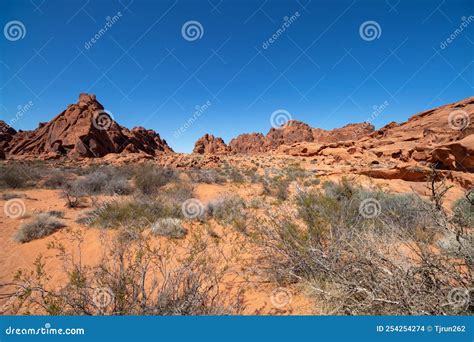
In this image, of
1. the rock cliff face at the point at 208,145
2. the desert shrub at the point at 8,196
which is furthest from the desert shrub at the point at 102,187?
the rock cliff face at the point at 208,145

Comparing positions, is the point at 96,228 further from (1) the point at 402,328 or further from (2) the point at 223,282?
(1) the point at 402,328

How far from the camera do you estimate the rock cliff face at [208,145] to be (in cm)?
6244

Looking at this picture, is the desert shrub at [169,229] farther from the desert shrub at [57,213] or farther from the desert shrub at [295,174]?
the desert shrub at [295,174]

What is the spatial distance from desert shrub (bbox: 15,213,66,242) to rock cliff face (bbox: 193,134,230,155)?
55828 millimetres

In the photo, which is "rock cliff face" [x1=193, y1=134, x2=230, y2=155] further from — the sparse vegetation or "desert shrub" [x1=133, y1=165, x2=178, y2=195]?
the sparse vegetation

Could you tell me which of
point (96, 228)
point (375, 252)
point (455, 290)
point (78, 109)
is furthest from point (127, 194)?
point (78, 109)

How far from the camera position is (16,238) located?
17.2 feet

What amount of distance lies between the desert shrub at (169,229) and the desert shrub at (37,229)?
2543 millimetres

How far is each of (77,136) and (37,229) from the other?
3221 centimetres

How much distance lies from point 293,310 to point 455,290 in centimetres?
163

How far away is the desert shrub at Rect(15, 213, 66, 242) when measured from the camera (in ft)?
17.3

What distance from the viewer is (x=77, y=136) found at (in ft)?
105

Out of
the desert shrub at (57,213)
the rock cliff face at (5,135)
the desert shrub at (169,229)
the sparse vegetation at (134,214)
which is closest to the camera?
the desert shrub at (169,229)

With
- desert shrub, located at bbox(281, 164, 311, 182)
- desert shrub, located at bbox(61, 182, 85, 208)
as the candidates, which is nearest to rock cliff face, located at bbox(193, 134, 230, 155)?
desert shrub, located at bbox(281, 164, 311, 182)
